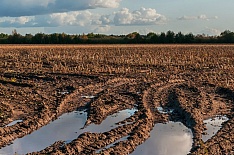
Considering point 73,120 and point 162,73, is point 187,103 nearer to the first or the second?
point 73,120

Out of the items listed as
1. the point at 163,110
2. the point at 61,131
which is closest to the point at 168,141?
the point at 61,131

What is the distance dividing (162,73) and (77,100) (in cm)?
900

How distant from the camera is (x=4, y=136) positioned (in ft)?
36.7

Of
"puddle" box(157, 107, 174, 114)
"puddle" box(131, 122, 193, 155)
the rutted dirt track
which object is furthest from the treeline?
"puddle" box(131, 122, 193, 155)

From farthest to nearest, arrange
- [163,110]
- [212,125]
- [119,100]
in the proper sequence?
1. [119,100]
2. [163,110]
3. [212,125]

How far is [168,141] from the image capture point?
11.5 meters

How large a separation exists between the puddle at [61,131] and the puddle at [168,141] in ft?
4.76

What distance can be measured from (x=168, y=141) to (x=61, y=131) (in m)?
3.06

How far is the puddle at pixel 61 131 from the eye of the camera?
10.6 meters

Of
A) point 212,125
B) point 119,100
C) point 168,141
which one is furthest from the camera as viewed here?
point 119,100

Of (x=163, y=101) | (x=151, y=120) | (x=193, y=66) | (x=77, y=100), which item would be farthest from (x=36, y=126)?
(x=193, y=66)

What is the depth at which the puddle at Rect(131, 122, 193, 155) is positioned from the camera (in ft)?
34.0

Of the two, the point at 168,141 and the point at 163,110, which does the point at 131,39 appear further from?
the point at 168,141

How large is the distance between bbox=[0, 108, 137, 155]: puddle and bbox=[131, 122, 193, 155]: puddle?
1.45m
